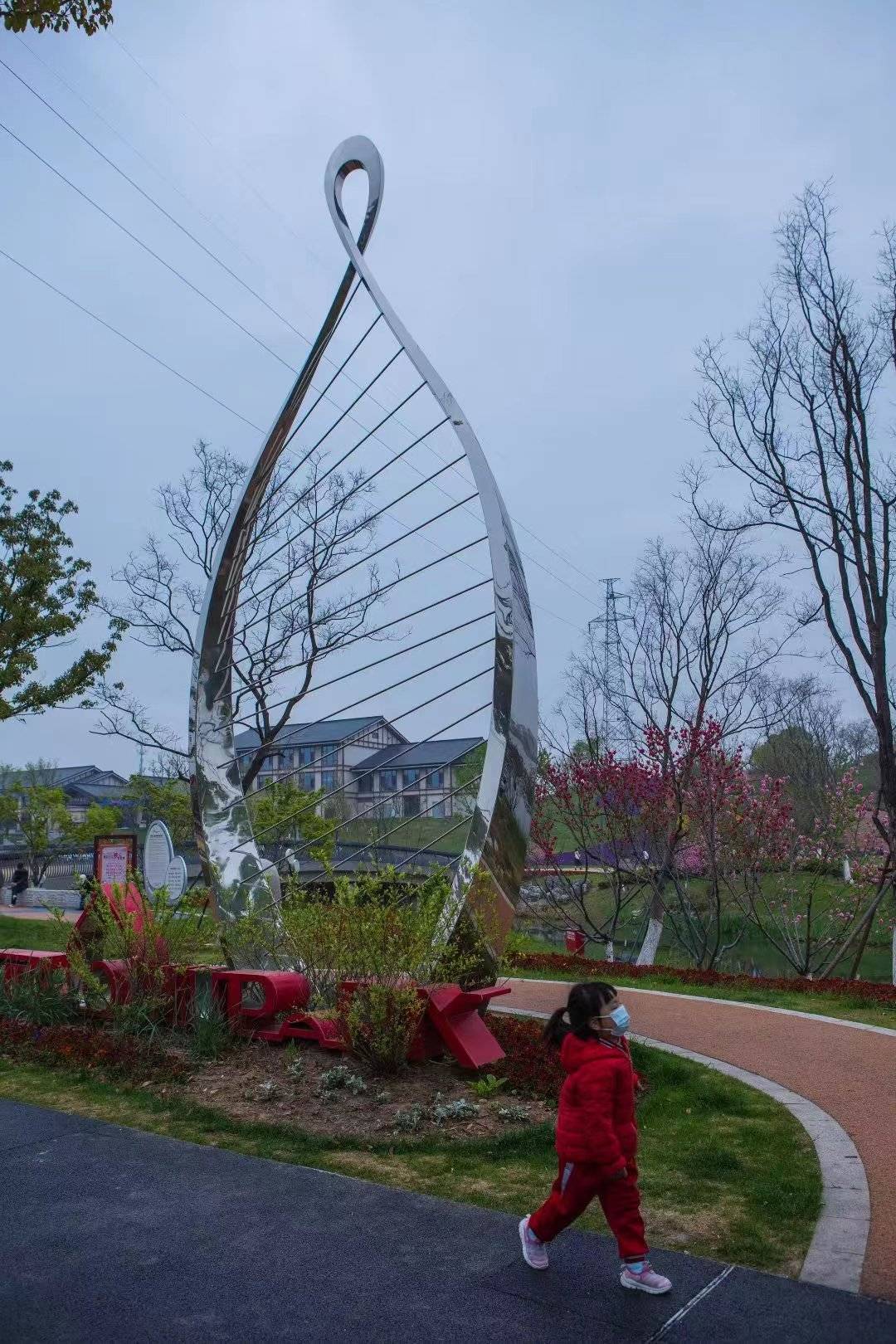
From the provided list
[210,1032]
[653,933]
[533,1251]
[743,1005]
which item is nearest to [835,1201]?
[533,1251]

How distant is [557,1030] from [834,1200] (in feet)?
4.99

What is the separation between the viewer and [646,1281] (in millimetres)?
3514

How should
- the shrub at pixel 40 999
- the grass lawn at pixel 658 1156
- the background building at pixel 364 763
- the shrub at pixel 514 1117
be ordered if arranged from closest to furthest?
the grass lawn at pixel 658 1156
the shrub at pixel 514 1117
the shrub at pixel 40 999
the background building at pixel 364 763

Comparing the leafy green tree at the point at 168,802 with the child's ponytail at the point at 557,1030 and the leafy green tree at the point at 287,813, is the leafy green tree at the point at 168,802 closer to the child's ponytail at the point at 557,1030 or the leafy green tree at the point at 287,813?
the leafy green tree at the point at 287,813

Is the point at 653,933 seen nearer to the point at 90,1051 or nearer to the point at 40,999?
the point at 40,999

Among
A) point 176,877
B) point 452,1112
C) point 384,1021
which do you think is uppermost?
point 176,877

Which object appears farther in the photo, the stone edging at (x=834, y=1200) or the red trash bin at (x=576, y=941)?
the red trash bin at (x=576, y=941)

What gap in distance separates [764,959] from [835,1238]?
57.4 ft

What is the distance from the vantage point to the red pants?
357cm

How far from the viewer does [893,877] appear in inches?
470

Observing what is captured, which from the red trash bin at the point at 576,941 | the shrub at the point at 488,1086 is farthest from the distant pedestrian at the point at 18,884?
the shrub at the point at 488,1086

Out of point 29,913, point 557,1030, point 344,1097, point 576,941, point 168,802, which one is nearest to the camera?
point 557,1030

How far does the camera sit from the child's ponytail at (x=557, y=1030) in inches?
151

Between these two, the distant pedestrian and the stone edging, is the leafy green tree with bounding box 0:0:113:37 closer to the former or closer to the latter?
the stone edging
